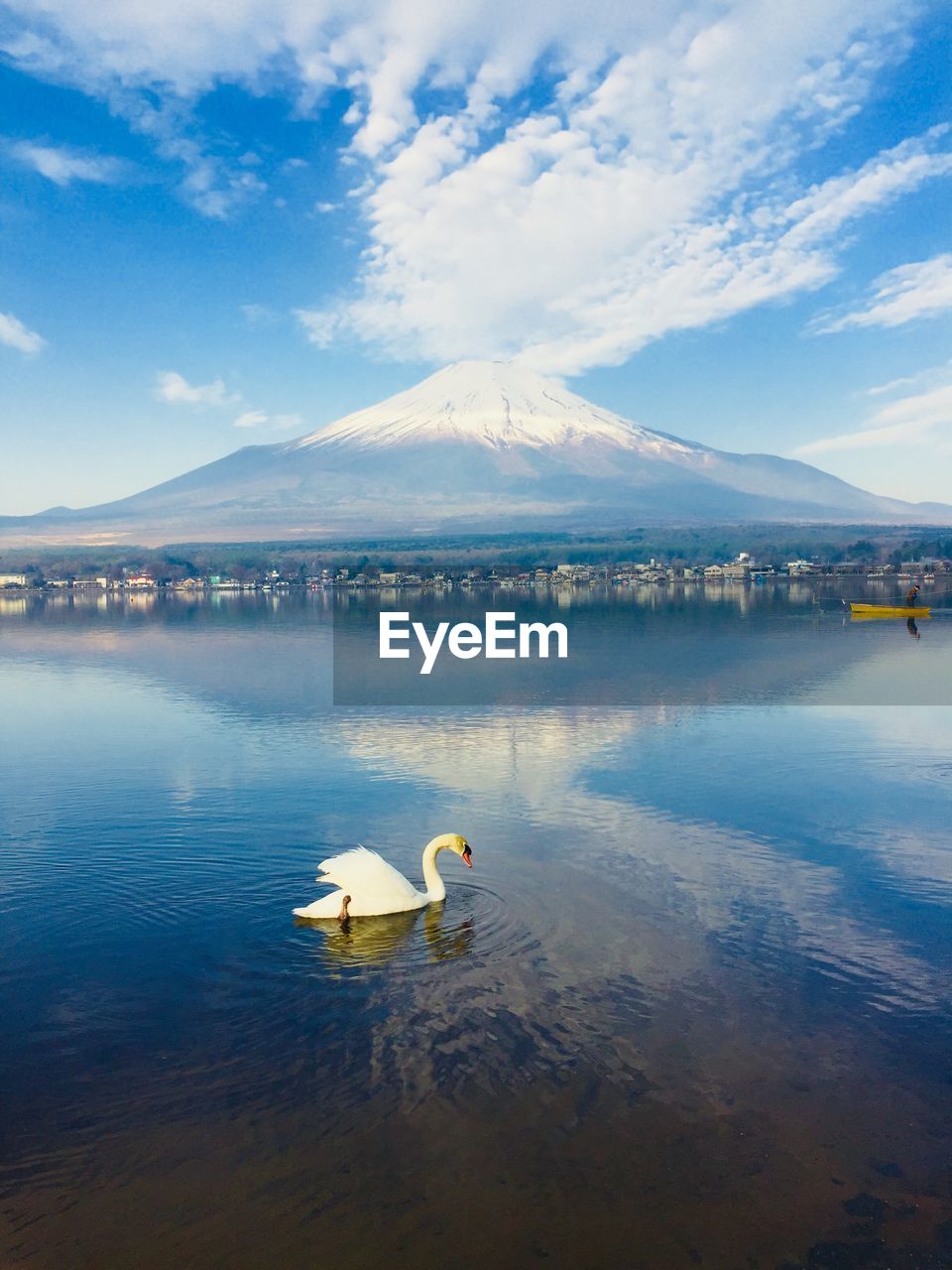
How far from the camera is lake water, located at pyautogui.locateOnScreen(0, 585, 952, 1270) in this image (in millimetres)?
6898

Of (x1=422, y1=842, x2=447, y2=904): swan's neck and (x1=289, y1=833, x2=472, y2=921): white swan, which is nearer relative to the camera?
(x1=289, y1=833, x2=472, y2=921): white swan

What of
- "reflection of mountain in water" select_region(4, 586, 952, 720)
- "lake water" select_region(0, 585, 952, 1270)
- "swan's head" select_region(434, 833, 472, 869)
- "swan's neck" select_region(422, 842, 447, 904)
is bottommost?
"reflection of mountain in water" select_region(4, 586, 952, 720)

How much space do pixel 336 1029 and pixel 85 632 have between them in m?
53.5

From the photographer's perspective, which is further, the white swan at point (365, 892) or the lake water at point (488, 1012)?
the white swan at point (365, 892)

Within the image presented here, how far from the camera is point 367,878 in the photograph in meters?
11.9

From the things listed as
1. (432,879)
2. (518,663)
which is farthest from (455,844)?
(518,663)

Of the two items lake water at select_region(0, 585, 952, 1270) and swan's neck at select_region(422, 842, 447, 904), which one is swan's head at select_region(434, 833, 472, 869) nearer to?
swan's neck at select_region(422, 842, 447, 904)

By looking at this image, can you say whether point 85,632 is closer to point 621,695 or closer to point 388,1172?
point 621,695

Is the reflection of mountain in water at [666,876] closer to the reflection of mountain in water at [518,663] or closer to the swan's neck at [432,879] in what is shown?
the swan's neck at [432,879]

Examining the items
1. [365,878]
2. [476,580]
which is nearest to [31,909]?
[365,878]

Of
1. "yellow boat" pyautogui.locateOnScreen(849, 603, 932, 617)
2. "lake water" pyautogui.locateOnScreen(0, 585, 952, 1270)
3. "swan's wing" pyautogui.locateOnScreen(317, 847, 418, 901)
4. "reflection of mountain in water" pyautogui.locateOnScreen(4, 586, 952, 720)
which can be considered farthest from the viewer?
"yellow boat" pyautogui.locateOnScreen(849, 603, 932, 617)

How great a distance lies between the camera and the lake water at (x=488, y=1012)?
690cm

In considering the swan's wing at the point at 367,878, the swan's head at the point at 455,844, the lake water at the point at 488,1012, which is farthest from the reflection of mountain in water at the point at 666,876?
the swan's wing at the point at 367,878

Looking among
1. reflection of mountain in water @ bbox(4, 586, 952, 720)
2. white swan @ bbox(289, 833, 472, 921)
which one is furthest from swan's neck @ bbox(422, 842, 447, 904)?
reflection of mountain in water @ bbox(4, 586, 952, 720)
